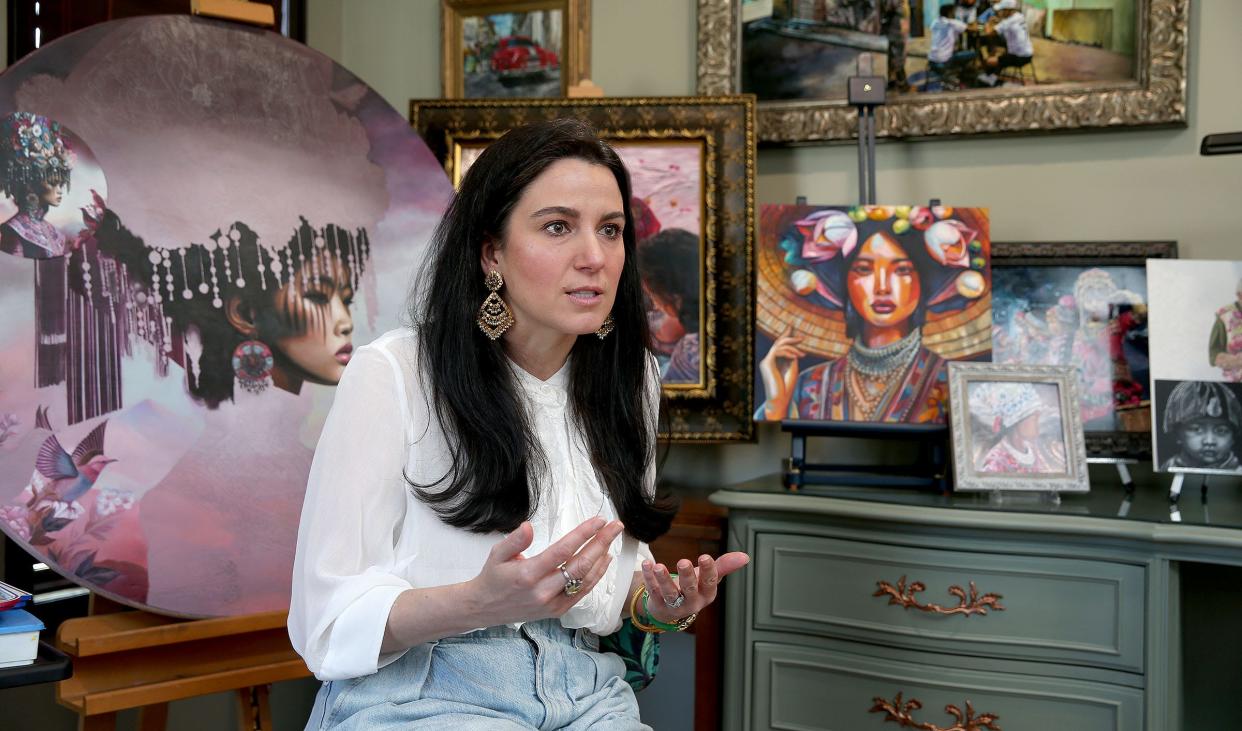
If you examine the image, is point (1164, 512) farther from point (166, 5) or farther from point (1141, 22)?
point (166, 5)

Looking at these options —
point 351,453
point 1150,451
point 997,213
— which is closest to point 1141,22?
point 997,213

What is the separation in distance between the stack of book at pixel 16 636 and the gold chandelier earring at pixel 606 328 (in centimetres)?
84

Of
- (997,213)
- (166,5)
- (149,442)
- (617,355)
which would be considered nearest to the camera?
(617,355)

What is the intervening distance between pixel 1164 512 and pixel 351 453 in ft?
4.38

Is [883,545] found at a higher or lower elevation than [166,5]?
lower

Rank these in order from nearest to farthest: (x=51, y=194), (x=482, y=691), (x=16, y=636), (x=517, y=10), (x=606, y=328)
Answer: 1. (x=482, y=691)
2. (x=16, y=636)
3. (x=606, y=328)
4. (x=51, y=194)
5. (x=517, y=10)

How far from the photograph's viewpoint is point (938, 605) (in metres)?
1.96

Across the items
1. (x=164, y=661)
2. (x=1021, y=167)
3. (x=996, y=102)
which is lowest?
(x=164, y=661)

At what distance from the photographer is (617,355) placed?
166cm

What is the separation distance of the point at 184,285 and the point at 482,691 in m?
0.93

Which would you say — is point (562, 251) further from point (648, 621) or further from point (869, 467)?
point (869, 467)

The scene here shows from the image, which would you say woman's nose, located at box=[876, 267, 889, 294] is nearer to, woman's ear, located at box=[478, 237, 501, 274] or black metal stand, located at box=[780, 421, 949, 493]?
black metal stand, located at box=[780, 421, 949, 493]

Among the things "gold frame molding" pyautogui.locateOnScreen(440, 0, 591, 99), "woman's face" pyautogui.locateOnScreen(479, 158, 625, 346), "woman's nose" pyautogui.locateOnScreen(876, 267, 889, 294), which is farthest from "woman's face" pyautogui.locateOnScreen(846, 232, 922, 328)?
"gold frame molding" pyautogui.locateOnScreen(440, 0, 591, 99)

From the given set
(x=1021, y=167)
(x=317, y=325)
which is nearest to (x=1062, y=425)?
(x=1021, y=167)
